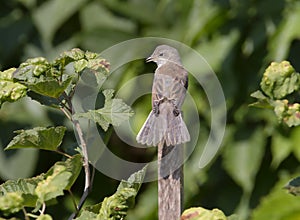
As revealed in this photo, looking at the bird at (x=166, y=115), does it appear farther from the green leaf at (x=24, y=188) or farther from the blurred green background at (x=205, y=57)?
the blurred green background at (x=205, y=57)

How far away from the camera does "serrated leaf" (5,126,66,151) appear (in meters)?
0.86

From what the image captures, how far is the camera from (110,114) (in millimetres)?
865

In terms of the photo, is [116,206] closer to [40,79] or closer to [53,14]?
[40,79]

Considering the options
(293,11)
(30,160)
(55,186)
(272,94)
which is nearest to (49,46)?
(30,160)

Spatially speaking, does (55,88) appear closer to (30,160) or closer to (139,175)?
(139,175)

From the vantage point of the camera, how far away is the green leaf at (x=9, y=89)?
0.84m

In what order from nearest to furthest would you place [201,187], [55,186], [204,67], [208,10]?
[55,186] < [204,67] < [208,10] < [201,187]

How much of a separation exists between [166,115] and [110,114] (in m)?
0.08

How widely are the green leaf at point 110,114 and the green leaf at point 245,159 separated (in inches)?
59.1

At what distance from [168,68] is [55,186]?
25cm

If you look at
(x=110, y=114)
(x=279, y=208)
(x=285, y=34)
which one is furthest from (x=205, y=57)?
(x=110, y=114)

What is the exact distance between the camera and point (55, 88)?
833mm

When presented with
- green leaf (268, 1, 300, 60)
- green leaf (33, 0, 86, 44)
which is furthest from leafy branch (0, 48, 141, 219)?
green leaf (33, 0, 86, 44)

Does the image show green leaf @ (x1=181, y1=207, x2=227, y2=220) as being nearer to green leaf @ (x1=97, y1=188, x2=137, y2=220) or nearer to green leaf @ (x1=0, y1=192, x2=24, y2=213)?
green leaf @ (x1=97, y1=188, x2=137, y2=220)
